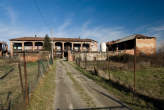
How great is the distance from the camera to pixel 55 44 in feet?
164

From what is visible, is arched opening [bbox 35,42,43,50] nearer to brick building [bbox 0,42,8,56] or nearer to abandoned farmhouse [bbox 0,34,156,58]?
abandoned farmhouse [bbox 0,34,156,58]

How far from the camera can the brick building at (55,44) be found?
44.2 m

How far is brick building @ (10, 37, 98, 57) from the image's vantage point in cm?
4418

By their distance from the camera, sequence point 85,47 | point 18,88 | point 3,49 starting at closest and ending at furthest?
point 18,88 → point 3,49 → point 85,47

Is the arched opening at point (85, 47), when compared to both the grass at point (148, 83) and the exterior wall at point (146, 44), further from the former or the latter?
the grass at point (148, 83)

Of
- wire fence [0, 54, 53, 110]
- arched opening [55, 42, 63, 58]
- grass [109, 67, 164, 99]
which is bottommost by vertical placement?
grass [109, 67, 164, 99]

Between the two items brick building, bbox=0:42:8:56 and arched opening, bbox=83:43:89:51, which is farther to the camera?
arched opening, bbox=83:43:89:51

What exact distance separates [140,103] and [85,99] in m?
2.27

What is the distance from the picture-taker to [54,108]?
366cm

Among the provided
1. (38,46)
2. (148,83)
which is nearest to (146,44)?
(148,83)

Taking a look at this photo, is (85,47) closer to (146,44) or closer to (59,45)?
(59,45)

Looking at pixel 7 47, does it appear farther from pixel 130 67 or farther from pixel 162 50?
pixel 162 50

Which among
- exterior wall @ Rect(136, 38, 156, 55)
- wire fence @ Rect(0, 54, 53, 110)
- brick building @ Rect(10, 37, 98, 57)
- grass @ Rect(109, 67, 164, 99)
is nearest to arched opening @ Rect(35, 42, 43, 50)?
brick building @ Rect(10, 37, 98, 57)

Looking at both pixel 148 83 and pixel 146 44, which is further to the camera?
pixel 146 44
